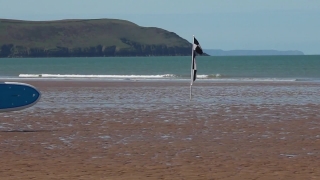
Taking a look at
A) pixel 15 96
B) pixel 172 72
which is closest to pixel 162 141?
pixel 15 96

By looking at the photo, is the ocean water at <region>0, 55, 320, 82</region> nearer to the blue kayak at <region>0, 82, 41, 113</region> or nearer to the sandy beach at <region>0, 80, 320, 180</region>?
the sandy beach at <region>0, 80, 320, 180</region>

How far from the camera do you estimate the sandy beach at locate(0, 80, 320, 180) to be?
33.3 feet

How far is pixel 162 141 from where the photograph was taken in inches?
519

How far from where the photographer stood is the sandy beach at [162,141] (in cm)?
1016

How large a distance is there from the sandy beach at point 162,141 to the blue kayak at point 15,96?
1.43 feet

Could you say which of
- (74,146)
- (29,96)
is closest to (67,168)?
(74,146)

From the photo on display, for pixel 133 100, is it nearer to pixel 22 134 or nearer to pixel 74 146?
pixel 22 134

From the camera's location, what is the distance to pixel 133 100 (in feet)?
76.7

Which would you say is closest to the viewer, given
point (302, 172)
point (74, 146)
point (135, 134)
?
point (302, 172)

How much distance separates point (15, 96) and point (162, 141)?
4.41 metres

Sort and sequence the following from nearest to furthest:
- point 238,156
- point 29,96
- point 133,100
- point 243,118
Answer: point 238,156 → point 29,96 → point 243,118 → point 133,100

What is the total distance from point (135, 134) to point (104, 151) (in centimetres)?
228

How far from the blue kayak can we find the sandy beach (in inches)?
17.2

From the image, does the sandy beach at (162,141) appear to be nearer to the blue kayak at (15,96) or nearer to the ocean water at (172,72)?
the blue kayak at (15,96)
